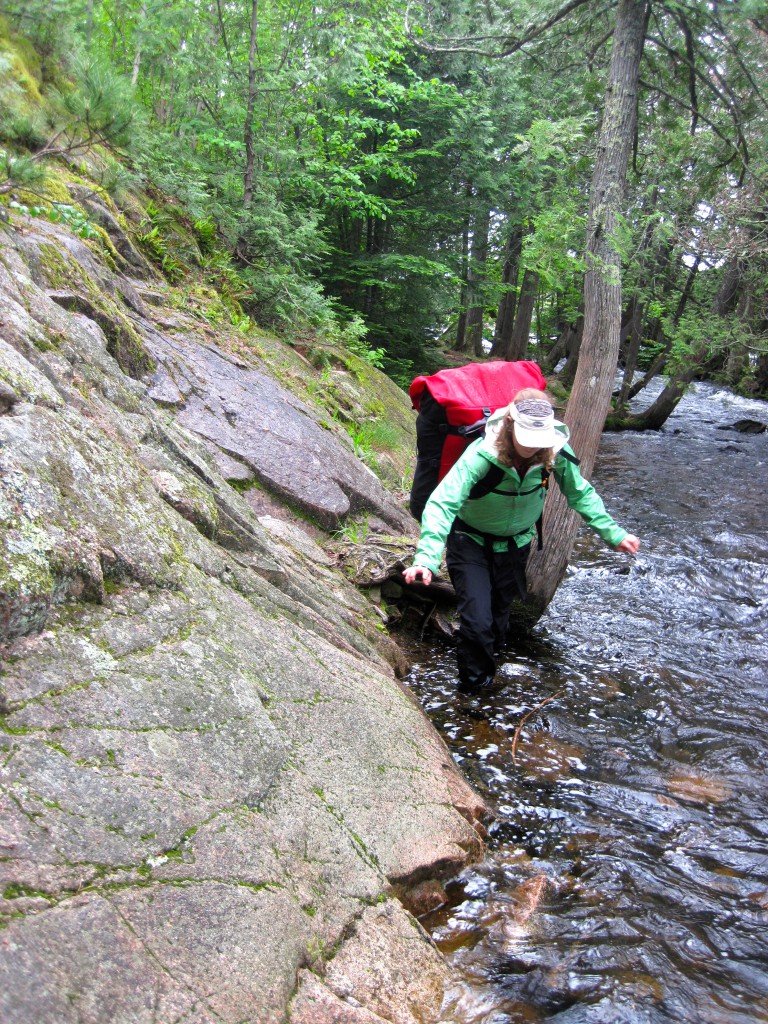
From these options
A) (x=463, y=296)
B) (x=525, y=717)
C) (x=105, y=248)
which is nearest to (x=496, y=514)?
(x=525, y=717)

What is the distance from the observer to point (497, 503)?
536 centimetres

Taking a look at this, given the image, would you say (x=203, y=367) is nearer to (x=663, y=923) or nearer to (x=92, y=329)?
(x=92, y=329)

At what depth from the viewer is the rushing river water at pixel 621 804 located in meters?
3.09

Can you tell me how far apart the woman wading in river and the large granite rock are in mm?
1111

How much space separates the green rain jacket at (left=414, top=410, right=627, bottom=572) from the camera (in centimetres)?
475

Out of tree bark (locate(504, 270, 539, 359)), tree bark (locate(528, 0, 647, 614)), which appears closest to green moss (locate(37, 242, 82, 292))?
tree bark (locate(528, 0, 647, 614))

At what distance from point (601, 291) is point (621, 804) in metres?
5.21

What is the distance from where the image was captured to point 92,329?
5262mm

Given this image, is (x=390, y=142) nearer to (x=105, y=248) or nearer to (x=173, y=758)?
(x=105, y=248)

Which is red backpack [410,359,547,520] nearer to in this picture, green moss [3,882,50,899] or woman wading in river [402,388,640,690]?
woman wading in river [402,388,640,690]

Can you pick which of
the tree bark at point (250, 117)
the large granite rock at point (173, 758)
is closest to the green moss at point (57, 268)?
the large granite rock at point (173, 758)

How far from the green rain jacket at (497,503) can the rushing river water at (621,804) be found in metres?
1.33

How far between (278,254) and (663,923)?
1040cm

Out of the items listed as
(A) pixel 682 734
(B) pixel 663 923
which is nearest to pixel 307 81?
(A) pixel 682 734
